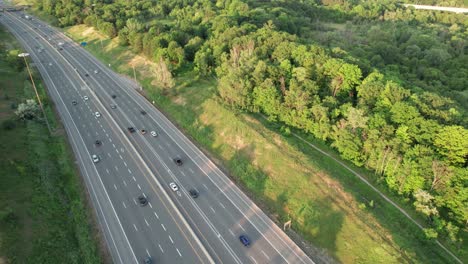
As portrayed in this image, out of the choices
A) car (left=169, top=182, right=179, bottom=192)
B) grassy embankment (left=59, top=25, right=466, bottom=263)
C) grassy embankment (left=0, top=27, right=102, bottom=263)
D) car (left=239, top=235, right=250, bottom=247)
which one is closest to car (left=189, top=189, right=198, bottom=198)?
car (left=169, top=182, right=179, bottom=192)

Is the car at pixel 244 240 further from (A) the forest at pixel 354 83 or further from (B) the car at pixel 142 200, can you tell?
(A) the forest at pixel 354 83

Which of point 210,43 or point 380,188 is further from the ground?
point 210,43

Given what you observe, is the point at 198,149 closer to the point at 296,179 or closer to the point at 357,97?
the point at 296,179

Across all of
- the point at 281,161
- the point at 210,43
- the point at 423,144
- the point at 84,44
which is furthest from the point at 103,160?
the point at 84,44

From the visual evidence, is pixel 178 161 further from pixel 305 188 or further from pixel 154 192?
pixel 305 188

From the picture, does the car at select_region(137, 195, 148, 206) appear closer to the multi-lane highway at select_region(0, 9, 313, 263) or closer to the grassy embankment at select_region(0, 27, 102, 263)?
the multi-lane highway at select_region(0, 9, 313, 263)

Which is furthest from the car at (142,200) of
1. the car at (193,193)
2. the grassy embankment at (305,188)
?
the grassy embankment at (305,188)
